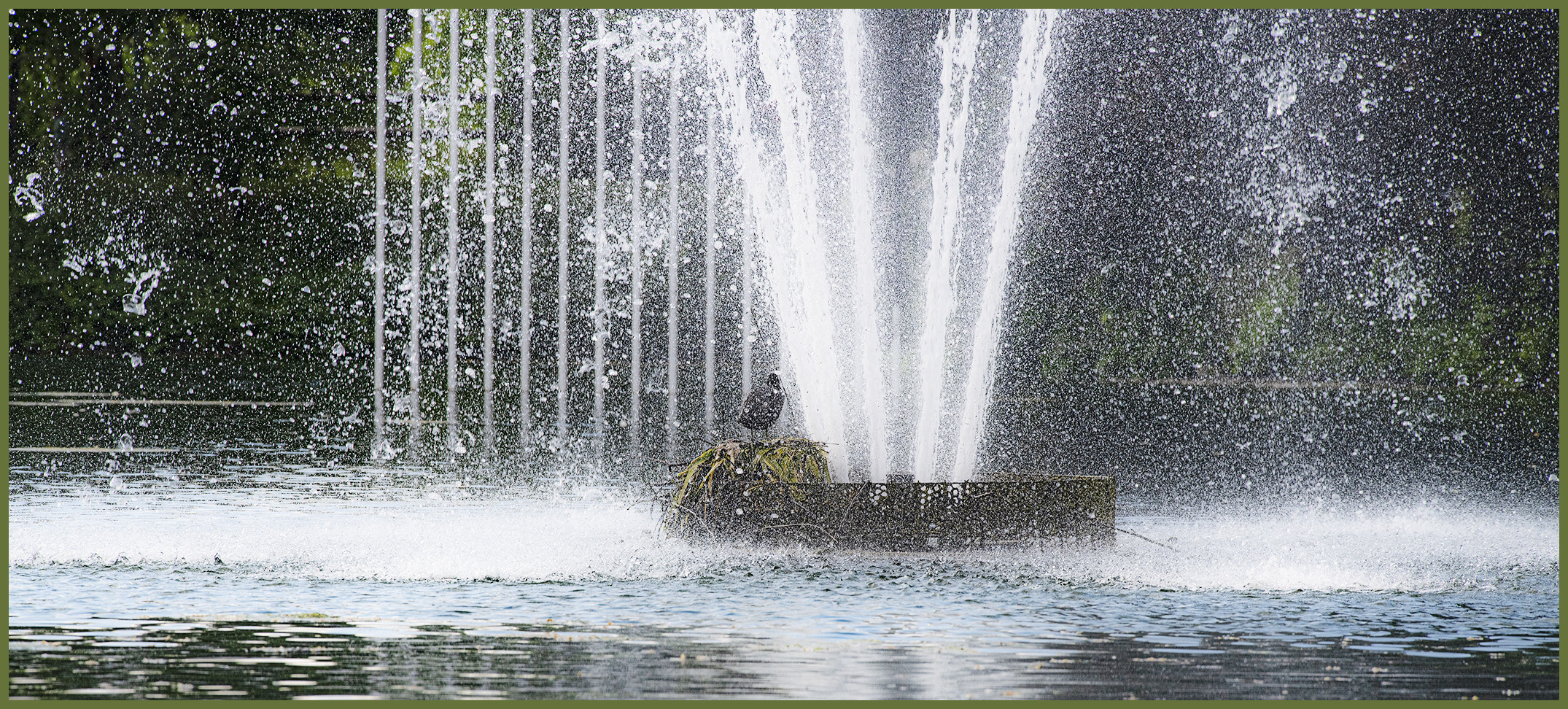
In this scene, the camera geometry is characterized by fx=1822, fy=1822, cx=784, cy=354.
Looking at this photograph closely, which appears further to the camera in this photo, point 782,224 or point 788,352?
point 782,224

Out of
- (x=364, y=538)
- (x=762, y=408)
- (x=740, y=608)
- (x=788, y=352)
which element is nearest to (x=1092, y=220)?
(x=788, y=352)

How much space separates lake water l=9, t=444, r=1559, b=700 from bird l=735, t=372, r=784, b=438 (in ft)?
3.24

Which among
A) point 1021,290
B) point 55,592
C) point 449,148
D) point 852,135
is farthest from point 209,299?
point 55,592

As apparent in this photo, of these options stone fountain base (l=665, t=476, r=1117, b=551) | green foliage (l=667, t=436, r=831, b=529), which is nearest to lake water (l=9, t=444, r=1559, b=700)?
stone fountain base (l=665, t=476, r=1117, b=551)

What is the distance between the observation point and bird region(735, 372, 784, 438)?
38.3ft

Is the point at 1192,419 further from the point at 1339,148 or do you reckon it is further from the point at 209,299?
the point at 209,299

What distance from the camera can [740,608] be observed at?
358 inches

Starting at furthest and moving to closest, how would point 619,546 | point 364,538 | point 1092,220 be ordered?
point 1092,220 → point 364,538 → point 619,546

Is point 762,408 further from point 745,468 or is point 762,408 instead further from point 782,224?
point 782,224

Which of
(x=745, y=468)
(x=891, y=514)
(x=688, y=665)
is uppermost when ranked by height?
(x=745, y=468)

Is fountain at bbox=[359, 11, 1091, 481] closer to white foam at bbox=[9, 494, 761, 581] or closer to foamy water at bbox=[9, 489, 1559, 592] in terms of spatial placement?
foamy water at bbox=[9, 489, 1559, 592]

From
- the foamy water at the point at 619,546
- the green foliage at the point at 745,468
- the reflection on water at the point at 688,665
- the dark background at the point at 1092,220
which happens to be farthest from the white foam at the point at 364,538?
the dark background at the point at 1092,220

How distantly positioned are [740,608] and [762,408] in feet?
9.23

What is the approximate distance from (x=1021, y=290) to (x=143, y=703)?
31014 mm
